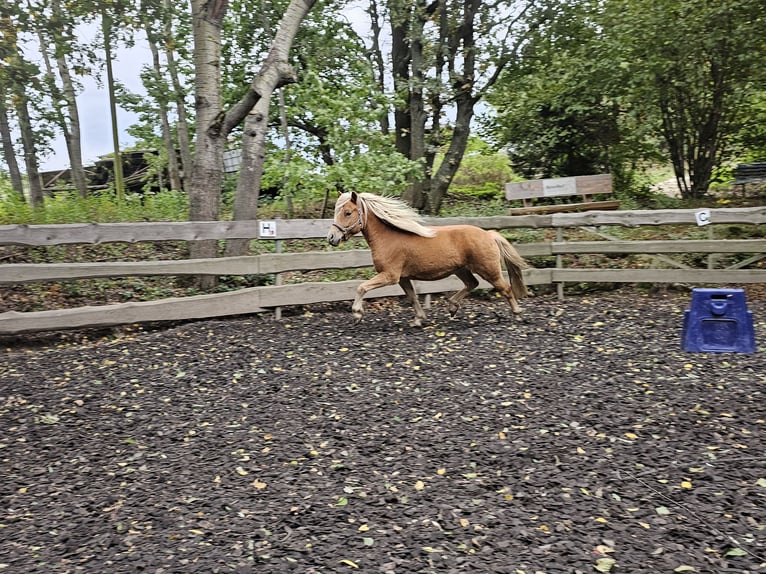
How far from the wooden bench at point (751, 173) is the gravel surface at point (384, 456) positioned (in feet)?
27.6

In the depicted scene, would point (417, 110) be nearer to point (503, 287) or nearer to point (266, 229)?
point (266, 229)

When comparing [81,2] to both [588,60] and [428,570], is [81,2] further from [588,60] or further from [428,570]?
[428,570]

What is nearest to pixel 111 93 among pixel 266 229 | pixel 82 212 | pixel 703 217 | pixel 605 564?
pixel 82 212

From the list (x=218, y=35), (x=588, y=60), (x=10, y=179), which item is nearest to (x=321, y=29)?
(x=218, y=35)

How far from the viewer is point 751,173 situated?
12836mm

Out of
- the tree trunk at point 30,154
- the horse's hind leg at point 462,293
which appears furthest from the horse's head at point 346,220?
the tree trunk at point 30,154

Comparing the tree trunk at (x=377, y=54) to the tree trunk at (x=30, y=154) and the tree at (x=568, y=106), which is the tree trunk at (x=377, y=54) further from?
the tree trunk at (x=30, y=154)

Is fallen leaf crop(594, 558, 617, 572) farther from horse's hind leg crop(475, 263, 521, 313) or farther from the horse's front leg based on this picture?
horse's hind leg crop(475, 263, 521, 313)

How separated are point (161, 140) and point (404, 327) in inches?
449

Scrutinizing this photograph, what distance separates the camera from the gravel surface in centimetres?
277

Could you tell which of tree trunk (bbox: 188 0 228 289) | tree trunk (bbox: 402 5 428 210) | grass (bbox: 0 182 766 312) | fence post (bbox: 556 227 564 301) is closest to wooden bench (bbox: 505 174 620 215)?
grass (bbox: 0 182 766 312)

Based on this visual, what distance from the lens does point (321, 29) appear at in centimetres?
1266

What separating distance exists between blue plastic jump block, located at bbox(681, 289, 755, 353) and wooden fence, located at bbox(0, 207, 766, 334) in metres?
3.04

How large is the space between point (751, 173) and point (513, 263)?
29.1 feet
